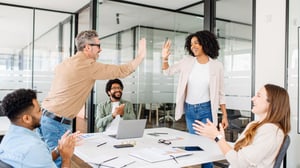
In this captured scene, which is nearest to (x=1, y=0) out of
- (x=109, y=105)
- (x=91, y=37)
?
(x=109, y=105)

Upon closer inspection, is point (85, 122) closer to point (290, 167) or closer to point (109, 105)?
point (109, 105)

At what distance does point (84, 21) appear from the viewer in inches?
219

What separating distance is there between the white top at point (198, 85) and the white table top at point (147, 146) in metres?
0.33

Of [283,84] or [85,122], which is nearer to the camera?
[283,84]

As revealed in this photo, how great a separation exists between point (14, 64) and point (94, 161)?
4206mm

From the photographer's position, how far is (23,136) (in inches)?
53.9

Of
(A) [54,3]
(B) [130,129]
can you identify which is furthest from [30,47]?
(B) [130,129]

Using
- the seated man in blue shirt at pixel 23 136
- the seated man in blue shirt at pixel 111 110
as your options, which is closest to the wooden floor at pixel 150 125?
the seated man in blue shirt at pixel 111 110

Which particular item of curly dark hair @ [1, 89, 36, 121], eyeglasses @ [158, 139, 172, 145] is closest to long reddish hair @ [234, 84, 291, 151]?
eyeglasses @ [158, 139, 172, 145]

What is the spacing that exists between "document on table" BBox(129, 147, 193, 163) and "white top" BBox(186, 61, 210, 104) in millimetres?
761

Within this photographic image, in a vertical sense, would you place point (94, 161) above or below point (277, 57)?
below

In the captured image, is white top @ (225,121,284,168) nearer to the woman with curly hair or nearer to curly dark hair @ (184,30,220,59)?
the woman with curly hair

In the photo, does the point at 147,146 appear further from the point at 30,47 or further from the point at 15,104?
the point at 30,47

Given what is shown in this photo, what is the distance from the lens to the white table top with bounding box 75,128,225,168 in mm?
1658
